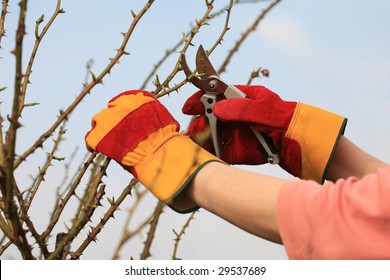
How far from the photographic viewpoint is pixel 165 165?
6.29 feet

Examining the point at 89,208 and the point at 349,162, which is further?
the point at 349,162

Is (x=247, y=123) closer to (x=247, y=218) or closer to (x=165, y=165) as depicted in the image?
(x=165, y=165)

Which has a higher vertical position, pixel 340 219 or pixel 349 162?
pixel 349 162

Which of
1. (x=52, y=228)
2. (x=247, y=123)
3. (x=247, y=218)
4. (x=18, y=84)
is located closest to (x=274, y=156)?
(x=247, y=123)

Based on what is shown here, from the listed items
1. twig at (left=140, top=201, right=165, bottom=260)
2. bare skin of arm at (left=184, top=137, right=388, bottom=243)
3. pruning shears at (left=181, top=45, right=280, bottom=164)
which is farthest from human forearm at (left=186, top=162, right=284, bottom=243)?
pruning shears at (left=181, top=45, right=280, bottom=164)

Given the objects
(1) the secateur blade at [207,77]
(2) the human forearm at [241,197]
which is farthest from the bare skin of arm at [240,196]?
(1) the secateur blade at [207,77]

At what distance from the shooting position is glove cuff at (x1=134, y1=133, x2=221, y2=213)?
1847 mm

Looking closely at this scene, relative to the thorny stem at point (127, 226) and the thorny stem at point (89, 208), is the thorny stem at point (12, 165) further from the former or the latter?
the thorny stem at point (127, 226)

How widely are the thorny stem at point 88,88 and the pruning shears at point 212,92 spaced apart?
27 cm

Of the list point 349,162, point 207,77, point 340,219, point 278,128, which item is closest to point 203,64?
point 207,77

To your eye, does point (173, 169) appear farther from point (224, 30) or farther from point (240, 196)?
point (224, 30)

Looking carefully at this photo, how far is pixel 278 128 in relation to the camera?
7.29ft

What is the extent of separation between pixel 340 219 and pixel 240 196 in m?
0.29

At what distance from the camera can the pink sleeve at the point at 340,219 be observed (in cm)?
157
